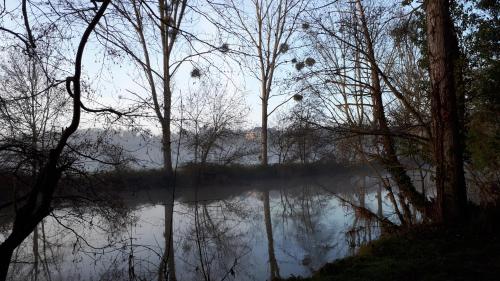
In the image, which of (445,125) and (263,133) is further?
(263,133)

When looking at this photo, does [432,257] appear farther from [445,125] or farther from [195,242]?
[195,242]

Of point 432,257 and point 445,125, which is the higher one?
point 445,125

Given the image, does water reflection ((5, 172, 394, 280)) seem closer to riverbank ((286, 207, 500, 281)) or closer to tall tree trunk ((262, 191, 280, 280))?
tall tree trunk ((262, 191, 280, 280))

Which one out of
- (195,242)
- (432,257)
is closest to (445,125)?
(432,257)

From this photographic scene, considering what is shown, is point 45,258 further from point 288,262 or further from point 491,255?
point 491,255

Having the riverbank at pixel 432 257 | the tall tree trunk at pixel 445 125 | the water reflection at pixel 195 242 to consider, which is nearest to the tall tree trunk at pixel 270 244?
the water reflection at pixel 195 242

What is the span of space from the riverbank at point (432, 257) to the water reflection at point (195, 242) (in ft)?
4.63

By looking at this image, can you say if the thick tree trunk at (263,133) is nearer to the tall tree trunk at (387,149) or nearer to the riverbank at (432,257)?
the tall tree trunk at (387,149)

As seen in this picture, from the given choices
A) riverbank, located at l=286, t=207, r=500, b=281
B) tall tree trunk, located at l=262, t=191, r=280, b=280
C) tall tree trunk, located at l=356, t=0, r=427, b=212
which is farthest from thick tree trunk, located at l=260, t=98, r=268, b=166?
riverbank, located at l=286, t=207, r=500, b=281

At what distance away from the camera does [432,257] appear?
4.29 meters

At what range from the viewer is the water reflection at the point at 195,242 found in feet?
21.4

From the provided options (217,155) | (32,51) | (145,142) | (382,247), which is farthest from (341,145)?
(217,155)

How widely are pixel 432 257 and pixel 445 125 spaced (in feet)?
6.13

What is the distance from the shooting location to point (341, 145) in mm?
8000
